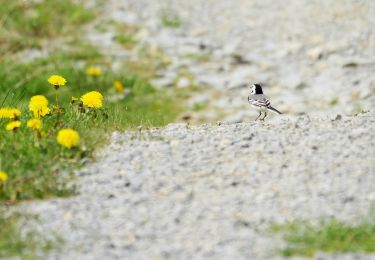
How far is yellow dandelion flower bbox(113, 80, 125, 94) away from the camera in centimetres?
1257

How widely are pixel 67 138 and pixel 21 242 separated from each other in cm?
128

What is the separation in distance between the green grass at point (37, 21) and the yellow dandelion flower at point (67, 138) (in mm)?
8412

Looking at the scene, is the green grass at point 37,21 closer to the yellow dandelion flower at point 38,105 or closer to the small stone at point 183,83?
the small stone at point 183,83

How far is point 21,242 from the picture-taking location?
17.8 ft

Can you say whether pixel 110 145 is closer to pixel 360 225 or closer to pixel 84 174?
pixel 84 174

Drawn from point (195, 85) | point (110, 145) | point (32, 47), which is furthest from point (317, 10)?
point (110, 145)

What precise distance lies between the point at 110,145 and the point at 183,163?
0.74 meters

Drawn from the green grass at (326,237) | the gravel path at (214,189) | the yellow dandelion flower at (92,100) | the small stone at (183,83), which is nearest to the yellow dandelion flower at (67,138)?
the gravel path at (214,189)

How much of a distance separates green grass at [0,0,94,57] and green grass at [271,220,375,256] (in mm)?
10008

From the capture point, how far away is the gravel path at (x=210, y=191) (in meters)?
5.38

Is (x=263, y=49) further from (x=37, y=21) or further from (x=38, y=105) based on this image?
(x=38, y=105)

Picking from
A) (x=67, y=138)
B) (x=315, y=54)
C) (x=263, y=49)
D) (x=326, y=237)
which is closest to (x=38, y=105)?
(x=67, y=138)

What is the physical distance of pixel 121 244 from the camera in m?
5.38

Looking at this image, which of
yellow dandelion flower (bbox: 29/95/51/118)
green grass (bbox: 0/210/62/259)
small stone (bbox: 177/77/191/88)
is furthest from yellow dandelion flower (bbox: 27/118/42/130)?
small stone (bbox: 177/77/191/88)
